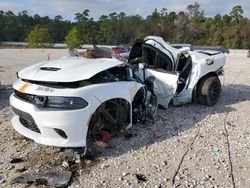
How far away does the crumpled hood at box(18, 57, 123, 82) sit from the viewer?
410 cm

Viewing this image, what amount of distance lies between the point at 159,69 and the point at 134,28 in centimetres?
7190

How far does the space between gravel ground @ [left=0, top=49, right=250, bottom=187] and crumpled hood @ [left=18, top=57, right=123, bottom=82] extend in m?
1.02

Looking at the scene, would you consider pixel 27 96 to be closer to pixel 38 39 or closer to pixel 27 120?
pixel 27 120

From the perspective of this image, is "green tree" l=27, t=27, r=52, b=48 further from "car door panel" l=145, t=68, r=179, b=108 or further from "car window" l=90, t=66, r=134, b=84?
"car window" l=90, t=66, r=134, b=84

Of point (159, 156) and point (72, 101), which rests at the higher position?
point (72, 101)

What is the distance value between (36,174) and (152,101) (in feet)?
8.65

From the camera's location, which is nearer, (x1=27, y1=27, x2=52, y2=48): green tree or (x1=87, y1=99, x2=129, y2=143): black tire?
(x1=87, y1=99, x2=129, y2=143): black tire

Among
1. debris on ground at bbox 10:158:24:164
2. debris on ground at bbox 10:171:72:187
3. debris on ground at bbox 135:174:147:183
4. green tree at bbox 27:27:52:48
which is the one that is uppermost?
debris on ground at bbox 10:171:72:187

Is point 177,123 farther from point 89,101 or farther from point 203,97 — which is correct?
point 89,101

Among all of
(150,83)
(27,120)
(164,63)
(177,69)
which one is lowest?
(27,120)

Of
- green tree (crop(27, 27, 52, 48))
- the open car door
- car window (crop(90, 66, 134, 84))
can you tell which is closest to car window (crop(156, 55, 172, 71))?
the open car door

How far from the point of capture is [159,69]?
6.27 meters

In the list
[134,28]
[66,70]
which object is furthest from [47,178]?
[134,28]

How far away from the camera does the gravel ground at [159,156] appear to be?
12.3ft
